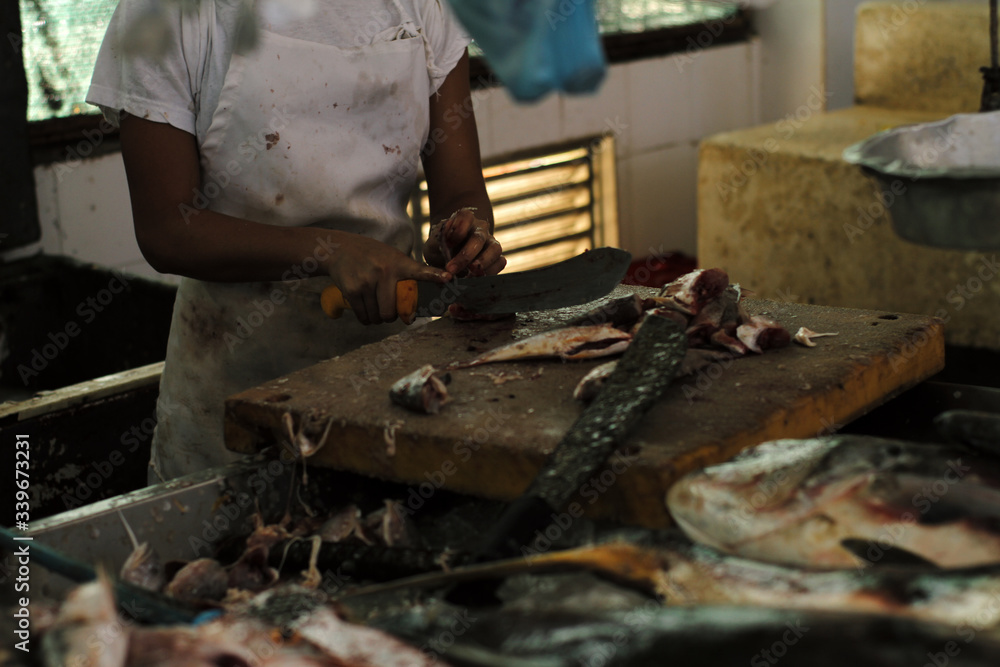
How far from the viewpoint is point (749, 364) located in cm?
181

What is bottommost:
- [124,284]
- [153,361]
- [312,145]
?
[153,361]

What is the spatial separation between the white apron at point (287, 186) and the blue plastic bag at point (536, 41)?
0.64m

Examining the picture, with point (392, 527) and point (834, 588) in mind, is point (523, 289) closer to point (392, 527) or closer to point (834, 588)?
point (392, 527)

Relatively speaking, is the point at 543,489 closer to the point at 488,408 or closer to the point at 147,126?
the point at 488,408

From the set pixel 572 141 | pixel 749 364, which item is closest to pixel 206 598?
pixel 749 364

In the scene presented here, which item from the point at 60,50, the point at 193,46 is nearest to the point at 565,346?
the point at 193,46

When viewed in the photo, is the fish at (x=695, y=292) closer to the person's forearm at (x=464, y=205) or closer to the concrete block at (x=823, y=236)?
the person's forearm at (x=464, y=205)

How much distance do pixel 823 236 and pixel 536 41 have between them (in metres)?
1.76

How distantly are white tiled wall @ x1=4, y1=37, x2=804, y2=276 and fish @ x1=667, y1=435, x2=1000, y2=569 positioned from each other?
4.05 meters

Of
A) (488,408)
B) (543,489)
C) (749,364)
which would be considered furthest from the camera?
(749,364)

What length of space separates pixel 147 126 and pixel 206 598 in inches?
41.5

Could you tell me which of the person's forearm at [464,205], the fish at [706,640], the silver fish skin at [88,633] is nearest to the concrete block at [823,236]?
the person's forearm at [464,205]

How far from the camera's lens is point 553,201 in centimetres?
582

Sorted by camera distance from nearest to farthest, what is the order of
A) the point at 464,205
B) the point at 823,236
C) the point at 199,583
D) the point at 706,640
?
the point at 706,640, the point at 199,583, the point at 464,205, the point at 823,236
